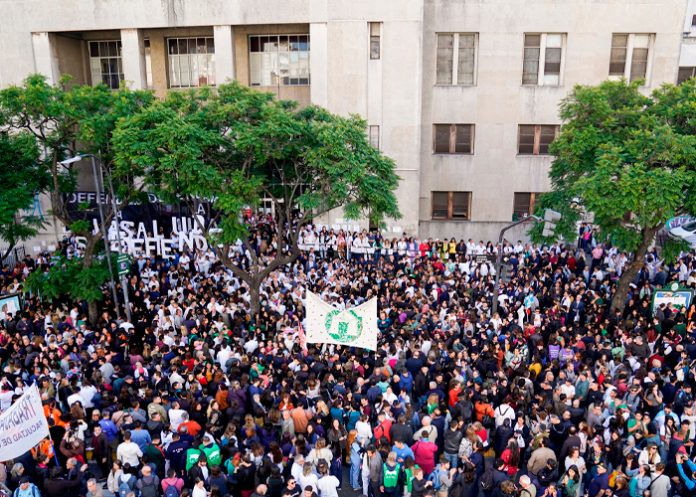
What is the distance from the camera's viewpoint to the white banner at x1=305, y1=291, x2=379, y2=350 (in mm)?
12859

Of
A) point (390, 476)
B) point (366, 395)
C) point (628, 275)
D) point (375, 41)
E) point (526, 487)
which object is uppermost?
point (375, 41)

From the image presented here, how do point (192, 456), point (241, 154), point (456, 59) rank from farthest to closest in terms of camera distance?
point (456, 59) < point (241, 154) < point (192, 456)

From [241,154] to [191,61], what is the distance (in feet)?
45.3

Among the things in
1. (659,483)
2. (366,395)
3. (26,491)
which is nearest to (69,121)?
(26,491)

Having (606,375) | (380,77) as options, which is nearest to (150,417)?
(606,375)

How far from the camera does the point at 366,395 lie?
1167 centimetres

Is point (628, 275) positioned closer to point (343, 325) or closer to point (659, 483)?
point (343, 325)

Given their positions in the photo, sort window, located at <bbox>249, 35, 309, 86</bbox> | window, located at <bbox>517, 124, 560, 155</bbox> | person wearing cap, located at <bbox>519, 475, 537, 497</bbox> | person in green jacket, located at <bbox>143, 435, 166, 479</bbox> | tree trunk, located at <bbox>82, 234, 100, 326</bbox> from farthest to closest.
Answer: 1. window, located at <bbox>517, 124, 560, 155</bbox>
2. window, located at <bbox>249, 35, 309, 86</bbox>
3. tree trunk, located at <bbox>82, 234, 100, 326</bbox>
4. person in green jacket, located at <bbox>143, 435, 166, 479</bbox>
5. person wearing cap, located at <bbox>519, 475, 537, 497</bbox>

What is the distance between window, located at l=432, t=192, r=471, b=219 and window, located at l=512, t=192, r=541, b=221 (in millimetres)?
2371

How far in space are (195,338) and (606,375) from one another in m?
10.1

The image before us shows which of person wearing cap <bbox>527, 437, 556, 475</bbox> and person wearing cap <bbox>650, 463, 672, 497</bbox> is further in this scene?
person wearing cap <bbox>527, 437, 556, 475</bbox>

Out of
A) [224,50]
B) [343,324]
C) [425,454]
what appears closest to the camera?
[425,454]

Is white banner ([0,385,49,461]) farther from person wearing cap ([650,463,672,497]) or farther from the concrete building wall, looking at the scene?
the concrete building wall

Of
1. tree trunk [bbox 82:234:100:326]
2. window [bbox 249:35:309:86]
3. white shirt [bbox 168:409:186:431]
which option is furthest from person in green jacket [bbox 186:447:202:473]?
window [bbox 249:35:309:86]
